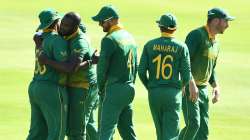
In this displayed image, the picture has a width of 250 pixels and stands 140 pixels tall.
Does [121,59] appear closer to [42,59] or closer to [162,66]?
[162,66]

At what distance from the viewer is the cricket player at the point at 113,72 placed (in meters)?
11.2

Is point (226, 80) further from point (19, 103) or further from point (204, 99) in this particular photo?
point (204, 99)

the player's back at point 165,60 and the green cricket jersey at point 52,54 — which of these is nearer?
the green cricket jersey at point 52,54

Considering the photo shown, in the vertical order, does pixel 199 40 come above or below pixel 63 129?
above

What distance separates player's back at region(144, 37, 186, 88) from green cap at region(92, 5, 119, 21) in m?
0.66

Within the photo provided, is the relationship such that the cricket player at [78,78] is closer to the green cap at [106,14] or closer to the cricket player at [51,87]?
the cricket player at [51,87]

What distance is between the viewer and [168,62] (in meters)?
11.1

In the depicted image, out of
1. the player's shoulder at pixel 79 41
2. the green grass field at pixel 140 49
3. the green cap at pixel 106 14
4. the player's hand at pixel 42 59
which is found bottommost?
the green grass field at pixel 140 49

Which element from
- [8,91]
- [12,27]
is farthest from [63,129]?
[12,27]

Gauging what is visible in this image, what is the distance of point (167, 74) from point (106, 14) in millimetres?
1142

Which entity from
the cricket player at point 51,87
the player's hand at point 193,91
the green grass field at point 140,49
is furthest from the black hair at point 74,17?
the green grass field at point 140,49

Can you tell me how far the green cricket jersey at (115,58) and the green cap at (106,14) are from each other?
0.15 metres

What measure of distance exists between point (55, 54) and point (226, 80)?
33.1 feet

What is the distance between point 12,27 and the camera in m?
27.0
